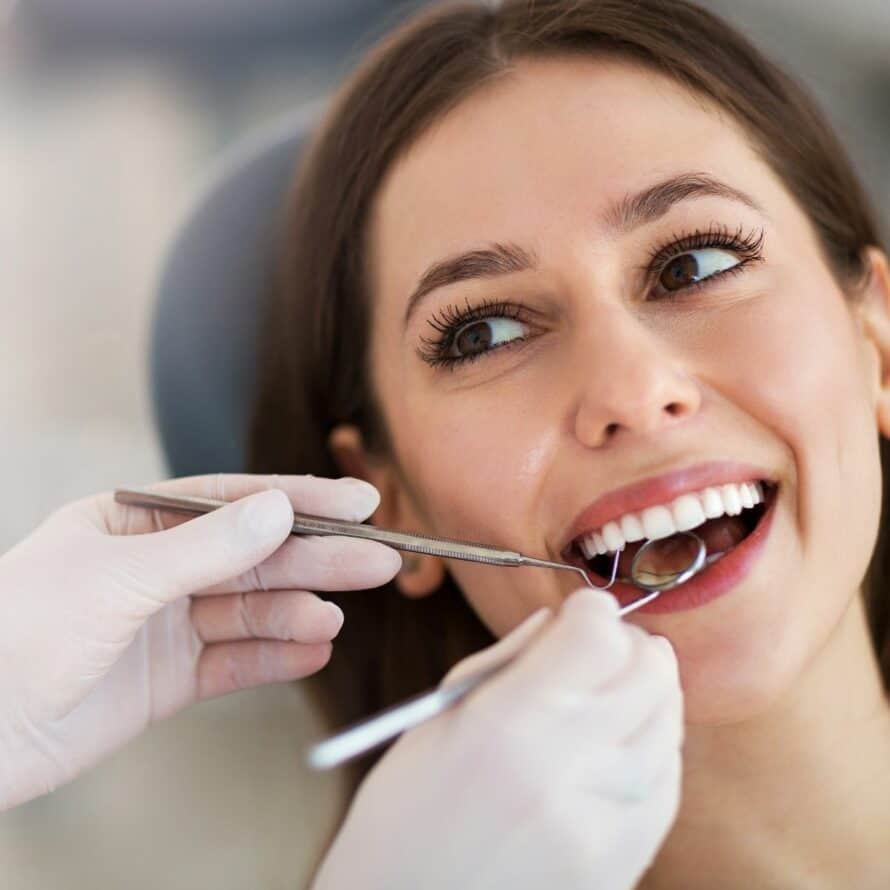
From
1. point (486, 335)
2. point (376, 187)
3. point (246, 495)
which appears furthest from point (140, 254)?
point (486, 335)

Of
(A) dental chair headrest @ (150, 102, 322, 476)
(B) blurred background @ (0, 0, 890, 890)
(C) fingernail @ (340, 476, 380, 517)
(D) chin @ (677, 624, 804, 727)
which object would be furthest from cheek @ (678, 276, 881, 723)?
(A) dental chair headrest @ (150, 102, 322, 476)

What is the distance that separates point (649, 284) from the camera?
47.8 inches

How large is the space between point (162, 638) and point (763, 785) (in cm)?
86

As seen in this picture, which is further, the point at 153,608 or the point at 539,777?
the point at 153,608

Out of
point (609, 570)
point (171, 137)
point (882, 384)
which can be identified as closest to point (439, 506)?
point (609, 570)

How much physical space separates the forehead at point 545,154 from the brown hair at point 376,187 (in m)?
0.05

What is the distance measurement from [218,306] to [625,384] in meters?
1.03

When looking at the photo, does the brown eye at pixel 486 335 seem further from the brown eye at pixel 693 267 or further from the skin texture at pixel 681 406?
the brown eye at pixel 693 267

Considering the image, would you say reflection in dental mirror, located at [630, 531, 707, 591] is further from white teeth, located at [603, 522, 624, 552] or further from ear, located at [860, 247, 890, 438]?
ear, located at [860, 247, 890, 438]

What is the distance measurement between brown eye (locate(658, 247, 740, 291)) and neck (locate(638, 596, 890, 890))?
20.0 inches

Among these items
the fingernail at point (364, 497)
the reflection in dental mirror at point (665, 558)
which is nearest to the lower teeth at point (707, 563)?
the reflection in dental mirror at point (665, 558)

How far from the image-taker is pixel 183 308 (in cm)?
185

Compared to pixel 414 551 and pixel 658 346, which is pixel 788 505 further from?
pixel 414 551

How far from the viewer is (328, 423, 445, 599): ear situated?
1517 millimetres
